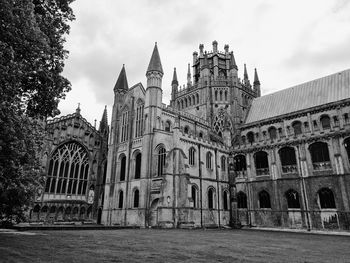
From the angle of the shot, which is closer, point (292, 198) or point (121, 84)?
point (292, 198)

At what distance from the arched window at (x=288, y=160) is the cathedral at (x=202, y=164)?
14 cm

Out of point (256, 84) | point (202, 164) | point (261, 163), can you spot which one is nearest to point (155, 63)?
point (202, 164)

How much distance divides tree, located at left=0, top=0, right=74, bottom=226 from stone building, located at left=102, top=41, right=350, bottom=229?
2010 cm

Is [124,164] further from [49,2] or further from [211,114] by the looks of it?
[49,2]

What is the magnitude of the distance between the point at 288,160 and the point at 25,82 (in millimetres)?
34430

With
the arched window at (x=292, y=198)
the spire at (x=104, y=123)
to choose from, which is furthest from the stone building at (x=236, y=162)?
the spire at (x=104, y=123)

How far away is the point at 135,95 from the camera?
43906 millimetres

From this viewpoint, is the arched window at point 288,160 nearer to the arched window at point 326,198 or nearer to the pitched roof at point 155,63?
the arched window at point 326,198

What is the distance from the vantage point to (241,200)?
40.2 meters

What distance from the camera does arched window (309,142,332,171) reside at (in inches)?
1318

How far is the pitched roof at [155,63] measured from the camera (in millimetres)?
40094

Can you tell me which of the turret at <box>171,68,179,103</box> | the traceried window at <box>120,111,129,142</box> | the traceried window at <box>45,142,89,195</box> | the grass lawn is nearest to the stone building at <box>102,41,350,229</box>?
the traceried window at <box>120,111,129,142</box>

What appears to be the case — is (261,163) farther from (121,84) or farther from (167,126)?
(121,84)

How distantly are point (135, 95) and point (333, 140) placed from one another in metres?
29.8
